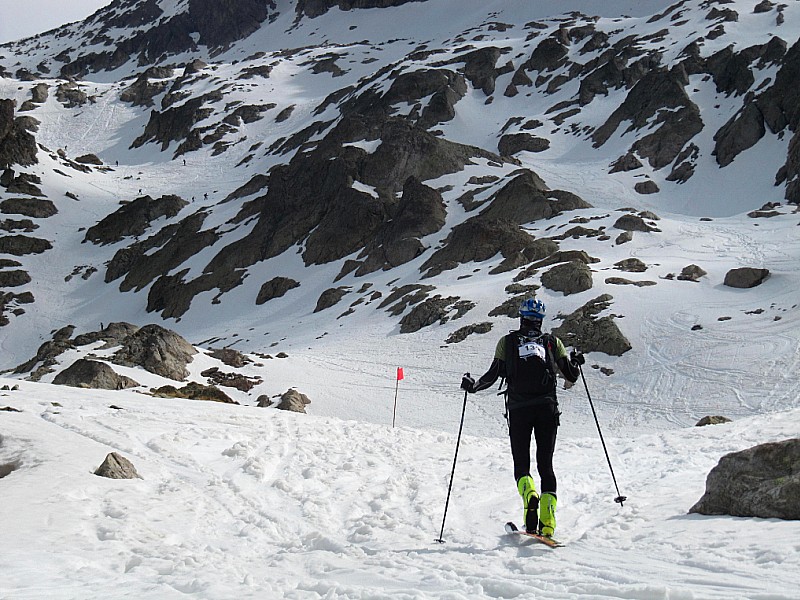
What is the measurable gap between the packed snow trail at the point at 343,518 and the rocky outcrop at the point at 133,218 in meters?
75.0

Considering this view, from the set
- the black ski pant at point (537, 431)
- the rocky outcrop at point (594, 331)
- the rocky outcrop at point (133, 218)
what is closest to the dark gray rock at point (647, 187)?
the rocky outcrop at point (594, 331)

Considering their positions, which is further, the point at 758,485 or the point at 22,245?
the point at 22,245

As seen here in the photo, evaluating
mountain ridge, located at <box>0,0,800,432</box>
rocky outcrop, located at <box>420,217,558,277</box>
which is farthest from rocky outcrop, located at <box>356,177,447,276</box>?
rocky outcrop, located at <box>420,217,558,277</box>

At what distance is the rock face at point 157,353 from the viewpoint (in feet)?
93.8

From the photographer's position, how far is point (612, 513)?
8.14m

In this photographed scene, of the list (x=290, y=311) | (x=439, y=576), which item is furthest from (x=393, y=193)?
(x=439, y=576)

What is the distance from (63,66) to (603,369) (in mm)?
208577

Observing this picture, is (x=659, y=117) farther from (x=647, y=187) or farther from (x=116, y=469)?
(x=116, y=469)

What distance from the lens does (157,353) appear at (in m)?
29.2

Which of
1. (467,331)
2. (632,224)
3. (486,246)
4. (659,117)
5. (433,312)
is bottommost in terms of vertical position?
(467,331)

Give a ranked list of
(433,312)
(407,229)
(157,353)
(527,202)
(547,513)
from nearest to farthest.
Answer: (547,513) → (157,353) → (433,312) → (527,202) → (407,229)

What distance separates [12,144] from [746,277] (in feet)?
304

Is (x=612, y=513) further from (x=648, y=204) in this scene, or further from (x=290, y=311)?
(x=648, y=204)

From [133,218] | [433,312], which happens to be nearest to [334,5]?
[133,218]
